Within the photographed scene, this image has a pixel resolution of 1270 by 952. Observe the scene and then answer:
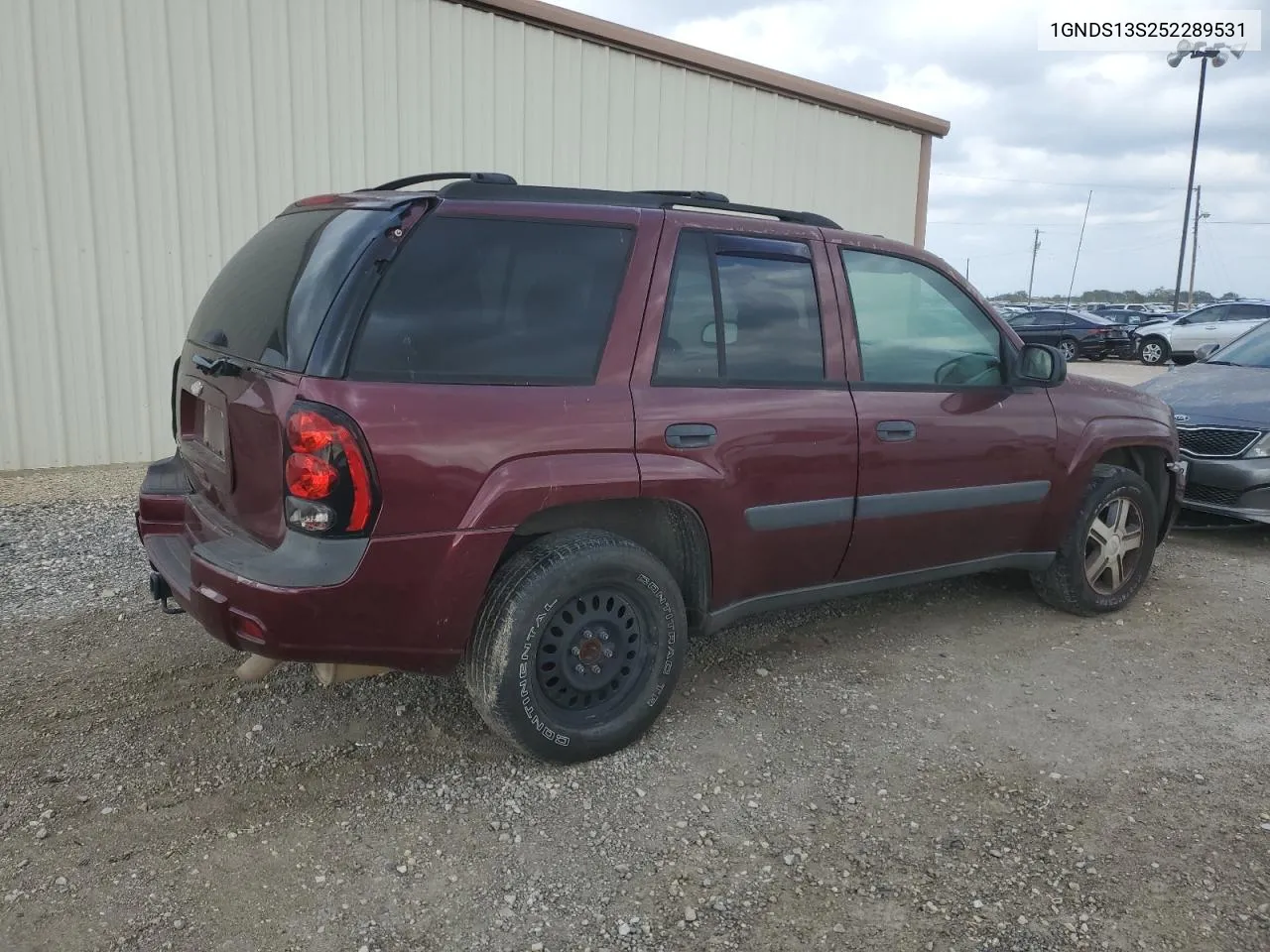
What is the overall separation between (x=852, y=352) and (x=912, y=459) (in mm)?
501

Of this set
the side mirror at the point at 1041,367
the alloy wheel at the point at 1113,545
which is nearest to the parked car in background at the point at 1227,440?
the alloy wheel at the point at 1113,545

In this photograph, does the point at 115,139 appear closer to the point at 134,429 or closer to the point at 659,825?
the point at 134,429

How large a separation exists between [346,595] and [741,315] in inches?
66.6

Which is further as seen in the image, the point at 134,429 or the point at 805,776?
the point at 134,429

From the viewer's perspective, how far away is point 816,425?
141 inches

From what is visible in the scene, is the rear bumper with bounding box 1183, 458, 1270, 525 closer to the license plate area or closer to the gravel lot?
the gravel lot

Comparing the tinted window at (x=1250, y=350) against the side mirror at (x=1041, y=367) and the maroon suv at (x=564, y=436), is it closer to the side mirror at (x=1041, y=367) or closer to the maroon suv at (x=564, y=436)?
the side mirror at (x=1041, y=367)

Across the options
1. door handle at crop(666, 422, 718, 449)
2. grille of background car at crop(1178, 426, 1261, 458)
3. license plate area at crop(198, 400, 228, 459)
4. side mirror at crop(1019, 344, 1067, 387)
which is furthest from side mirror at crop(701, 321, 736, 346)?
grille of background car at crop(1178, 426, 1261, 458)

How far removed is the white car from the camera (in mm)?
21594

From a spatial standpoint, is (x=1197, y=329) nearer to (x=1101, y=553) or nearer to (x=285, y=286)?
(x=1101, y=553)

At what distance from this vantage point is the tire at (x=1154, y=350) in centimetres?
2308

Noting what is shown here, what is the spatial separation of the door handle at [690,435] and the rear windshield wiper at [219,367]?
137 cm

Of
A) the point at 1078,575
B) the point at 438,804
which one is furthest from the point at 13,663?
the point at 1078,575

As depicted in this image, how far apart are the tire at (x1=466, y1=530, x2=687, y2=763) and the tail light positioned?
1.76ft
